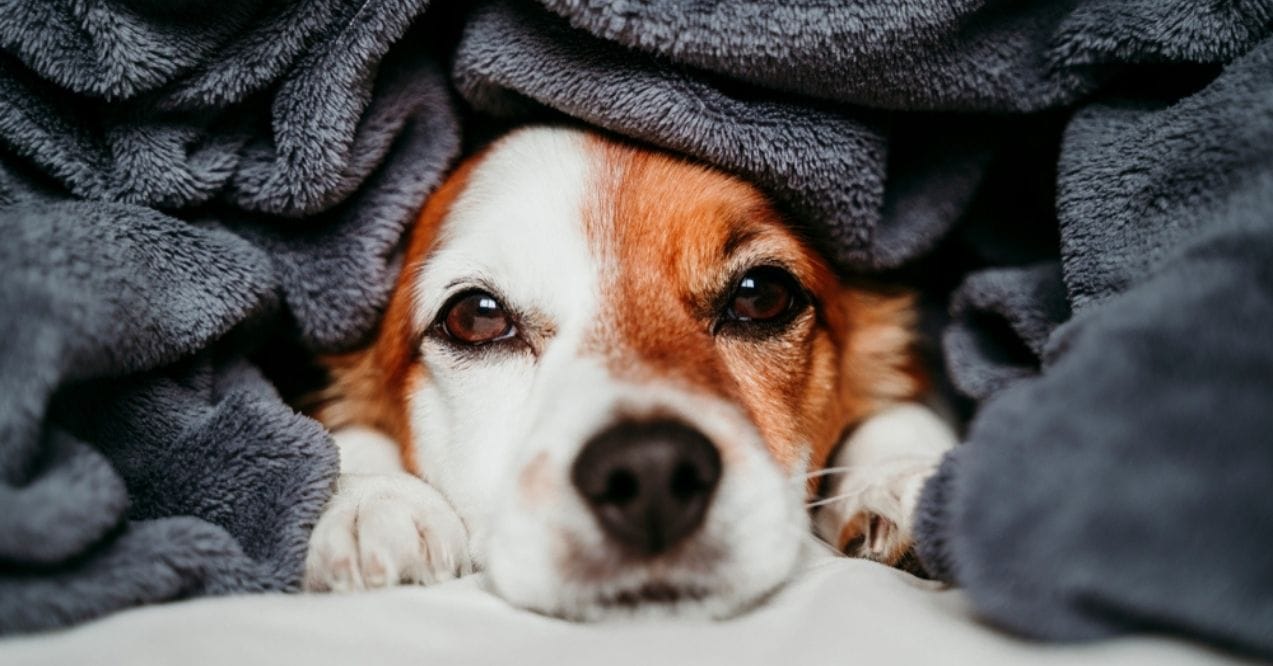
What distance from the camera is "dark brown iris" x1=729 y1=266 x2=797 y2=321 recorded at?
1.22 metres

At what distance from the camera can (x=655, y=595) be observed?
866 millimetres

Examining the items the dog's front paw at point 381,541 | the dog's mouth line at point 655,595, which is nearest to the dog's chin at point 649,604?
the dog's mouth line at point 655,595

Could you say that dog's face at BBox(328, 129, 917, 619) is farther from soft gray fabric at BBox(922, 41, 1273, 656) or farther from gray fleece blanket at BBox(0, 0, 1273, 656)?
soft gray fabric at BBox(922, 41, 1273, 656)

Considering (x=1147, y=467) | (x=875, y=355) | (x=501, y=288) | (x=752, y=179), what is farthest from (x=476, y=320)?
(x=1147, y=467)

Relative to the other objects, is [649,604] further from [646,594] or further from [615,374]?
[615,374]

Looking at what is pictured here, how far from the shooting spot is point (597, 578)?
848 millimetres

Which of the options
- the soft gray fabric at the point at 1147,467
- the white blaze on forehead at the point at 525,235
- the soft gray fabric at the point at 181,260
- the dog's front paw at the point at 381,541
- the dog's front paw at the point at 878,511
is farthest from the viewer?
the white blaze on forehead at the point at 525,235

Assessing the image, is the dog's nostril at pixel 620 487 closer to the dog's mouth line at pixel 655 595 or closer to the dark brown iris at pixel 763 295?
the dog's mouth line at pixel 655 595

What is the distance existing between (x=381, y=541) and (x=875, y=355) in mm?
832

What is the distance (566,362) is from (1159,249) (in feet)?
2.06

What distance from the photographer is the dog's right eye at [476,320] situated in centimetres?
120

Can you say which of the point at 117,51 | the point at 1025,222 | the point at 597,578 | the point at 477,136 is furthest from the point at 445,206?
the point at 1025,222

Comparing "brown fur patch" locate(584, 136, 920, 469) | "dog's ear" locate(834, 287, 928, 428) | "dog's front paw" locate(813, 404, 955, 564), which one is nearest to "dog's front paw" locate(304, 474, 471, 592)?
"brown fur patch" locate(584, 136, 920, 469)

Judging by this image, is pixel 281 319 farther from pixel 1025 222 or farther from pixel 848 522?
pixel 1025 222
